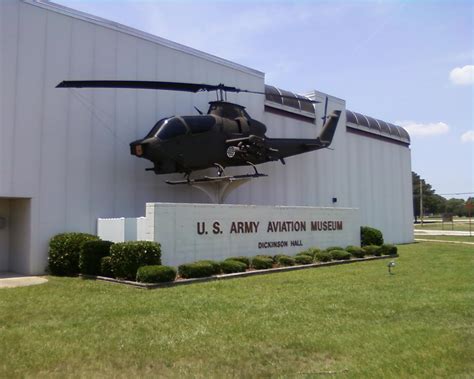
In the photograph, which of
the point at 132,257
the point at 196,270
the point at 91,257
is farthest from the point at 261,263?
the point at 91,257

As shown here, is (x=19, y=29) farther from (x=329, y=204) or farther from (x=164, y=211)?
(x=329, y=204)

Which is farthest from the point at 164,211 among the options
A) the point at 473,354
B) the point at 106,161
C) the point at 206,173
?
the point at 473,354

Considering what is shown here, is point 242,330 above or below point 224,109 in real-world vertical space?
below

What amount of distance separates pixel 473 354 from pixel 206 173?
15.5 metres

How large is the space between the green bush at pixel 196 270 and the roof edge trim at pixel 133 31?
31.5 feet

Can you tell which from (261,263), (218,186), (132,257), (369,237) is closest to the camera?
(132,257)

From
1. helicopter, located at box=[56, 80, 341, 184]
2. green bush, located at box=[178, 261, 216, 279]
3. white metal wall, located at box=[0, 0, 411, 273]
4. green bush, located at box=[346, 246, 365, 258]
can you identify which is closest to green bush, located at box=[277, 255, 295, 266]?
green bush, located at box=[178, 261, 216, 279]

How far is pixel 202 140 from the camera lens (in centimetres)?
1755

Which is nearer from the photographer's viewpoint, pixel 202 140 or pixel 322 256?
pixel 202 140

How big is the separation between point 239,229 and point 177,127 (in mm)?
4194

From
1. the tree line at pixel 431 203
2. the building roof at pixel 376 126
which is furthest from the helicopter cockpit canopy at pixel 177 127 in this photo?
the tree line at pixel 431 203

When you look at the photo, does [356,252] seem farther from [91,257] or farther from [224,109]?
[91,257]

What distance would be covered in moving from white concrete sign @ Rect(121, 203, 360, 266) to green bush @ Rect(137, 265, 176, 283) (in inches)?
69.0

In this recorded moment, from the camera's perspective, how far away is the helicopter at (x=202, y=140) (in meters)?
16.5
